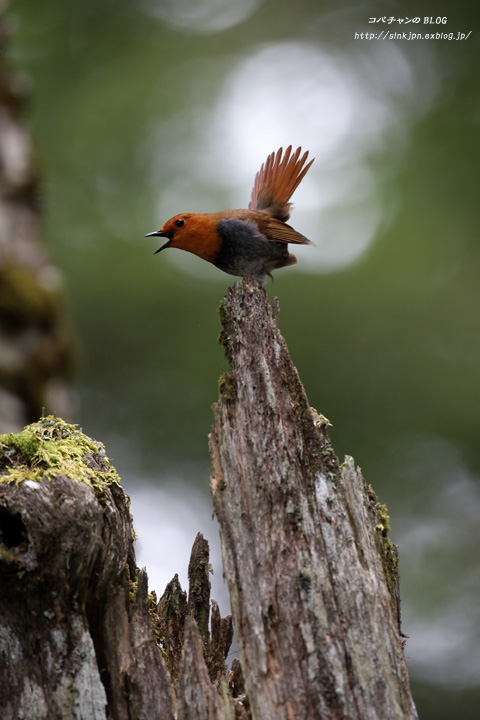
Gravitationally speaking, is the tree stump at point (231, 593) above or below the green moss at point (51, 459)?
below

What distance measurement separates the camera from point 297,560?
7.35 feet

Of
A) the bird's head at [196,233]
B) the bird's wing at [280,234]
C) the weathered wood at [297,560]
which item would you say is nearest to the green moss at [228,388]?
the weathered wood at [297,560]

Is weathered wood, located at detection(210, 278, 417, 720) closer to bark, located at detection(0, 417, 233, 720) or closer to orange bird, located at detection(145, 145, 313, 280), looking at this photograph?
bark, located at detection(0, 417, 233, 720)

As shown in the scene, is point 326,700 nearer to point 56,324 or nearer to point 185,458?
point 56,324

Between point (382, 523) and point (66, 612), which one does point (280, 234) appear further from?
point (66, 612)

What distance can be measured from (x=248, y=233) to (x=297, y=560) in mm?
2522

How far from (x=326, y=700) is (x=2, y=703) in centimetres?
96

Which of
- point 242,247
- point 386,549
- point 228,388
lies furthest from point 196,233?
point 386,549

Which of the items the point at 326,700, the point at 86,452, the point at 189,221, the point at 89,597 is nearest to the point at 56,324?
the point at 189,221

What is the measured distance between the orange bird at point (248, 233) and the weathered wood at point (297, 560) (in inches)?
69.7

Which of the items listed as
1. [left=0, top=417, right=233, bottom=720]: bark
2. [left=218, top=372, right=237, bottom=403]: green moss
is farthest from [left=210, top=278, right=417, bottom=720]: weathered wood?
[left=0, top=417, right=233, bottom=720]: bark

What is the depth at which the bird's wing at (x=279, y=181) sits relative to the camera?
14.8 ft

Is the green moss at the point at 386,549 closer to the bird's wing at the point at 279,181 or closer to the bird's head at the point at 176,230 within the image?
the bird's head at the point at 176,230

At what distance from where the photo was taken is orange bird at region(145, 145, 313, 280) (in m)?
4.29
